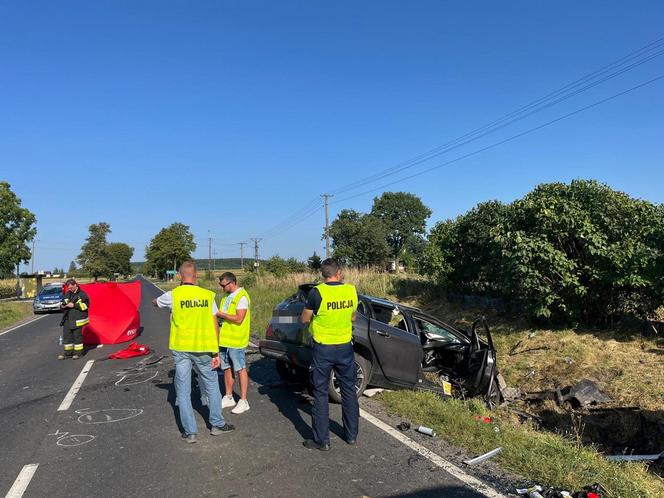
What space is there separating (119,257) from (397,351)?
10264cm

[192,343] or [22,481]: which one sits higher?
[192,343]

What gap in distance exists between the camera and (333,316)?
16.8 ft

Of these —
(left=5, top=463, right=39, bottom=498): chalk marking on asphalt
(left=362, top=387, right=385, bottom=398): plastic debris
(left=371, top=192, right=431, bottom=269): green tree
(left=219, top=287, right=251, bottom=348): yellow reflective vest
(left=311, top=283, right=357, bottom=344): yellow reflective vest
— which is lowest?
(left=5, top=463, right=39, bottom=498): chalk marking on asphalt

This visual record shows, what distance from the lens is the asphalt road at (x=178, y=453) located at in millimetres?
4113

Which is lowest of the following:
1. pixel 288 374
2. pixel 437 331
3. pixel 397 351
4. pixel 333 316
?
pixel 288 374

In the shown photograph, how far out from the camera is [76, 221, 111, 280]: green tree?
9386 centimetres

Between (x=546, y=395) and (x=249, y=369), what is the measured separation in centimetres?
531

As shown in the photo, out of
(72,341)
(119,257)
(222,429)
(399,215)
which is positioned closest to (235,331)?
(222,429)

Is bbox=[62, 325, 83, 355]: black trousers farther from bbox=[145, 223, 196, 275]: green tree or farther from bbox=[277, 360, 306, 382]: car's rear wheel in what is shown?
bbox=[145, 223, 196, 275]: green tree

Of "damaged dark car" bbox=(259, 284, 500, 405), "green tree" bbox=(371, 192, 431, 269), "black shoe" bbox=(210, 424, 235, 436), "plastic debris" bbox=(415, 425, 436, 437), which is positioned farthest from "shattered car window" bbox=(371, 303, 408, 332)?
"green tree" bbox=(371, 192, 431, 269)

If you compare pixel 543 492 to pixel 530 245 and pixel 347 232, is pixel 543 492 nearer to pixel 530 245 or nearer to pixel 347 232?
pixel 530 245

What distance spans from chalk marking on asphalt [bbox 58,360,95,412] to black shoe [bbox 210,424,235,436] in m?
2.52

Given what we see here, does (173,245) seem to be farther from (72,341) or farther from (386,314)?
(386,314)

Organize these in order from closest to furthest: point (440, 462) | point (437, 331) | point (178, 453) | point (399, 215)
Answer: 1. point (440, 462)
2. point (178, 453)
3. point (437, 331)
4. point (399, 215)
